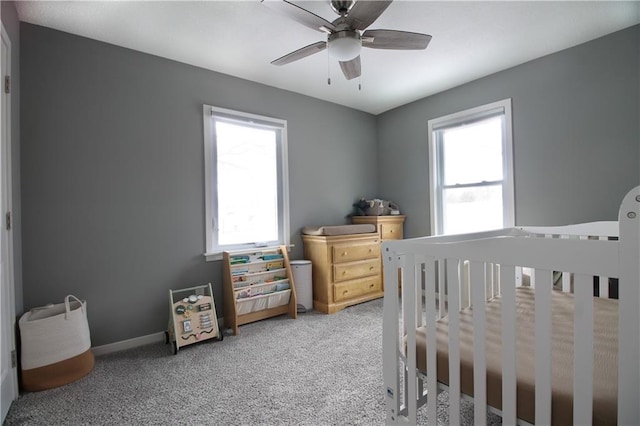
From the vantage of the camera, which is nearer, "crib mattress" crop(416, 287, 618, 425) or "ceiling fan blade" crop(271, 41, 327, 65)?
"crib mattress" crop(416, 287, 618, 425)

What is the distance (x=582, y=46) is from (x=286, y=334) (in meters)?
3.51

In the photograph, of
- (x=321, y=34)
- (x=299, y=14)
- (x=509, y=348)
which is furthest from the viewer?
(x=321, y=34)

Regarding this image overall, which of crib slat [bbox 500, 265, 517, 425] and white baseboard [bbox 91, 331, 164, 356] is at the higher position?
crib slat [bbox 500, 265, 517, 425]

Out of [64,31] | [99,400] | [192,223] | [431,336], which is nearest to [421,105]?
[192,223]

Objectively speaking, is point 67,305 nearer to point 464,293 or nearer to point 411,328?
point 411,328

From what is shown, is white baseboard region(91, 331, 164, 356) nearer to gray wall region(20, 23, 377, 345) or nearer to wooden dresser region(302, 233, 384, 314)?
gray wall region(20, 23, 377, 345)

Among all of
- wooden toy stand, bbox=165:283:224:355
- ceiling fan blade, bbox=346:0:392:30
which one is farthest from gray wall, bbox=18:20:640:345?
ceiling fan blade, bbox=346:0:392:30

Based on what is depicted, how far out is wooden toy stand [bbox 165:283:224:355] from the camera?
2.35 metres

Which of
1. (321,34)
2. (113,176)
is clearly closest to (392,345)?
(321,34)

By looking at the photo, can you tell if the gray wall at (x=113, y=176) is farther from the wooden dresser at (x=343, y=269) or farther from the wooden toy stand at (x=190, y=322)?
the wooden dresser at (x=343, y=269)

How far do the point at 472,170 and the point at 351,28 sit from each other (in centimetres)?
226

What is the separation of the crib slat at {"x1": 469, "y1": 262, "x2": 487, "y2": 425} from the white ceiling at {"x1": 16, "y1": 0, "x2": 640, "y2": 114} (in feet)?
6.07

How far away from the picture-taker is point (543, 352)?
2.84ft

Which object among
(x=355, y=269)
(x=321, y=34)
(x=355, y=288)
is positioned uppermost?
(x=321, y=34)
